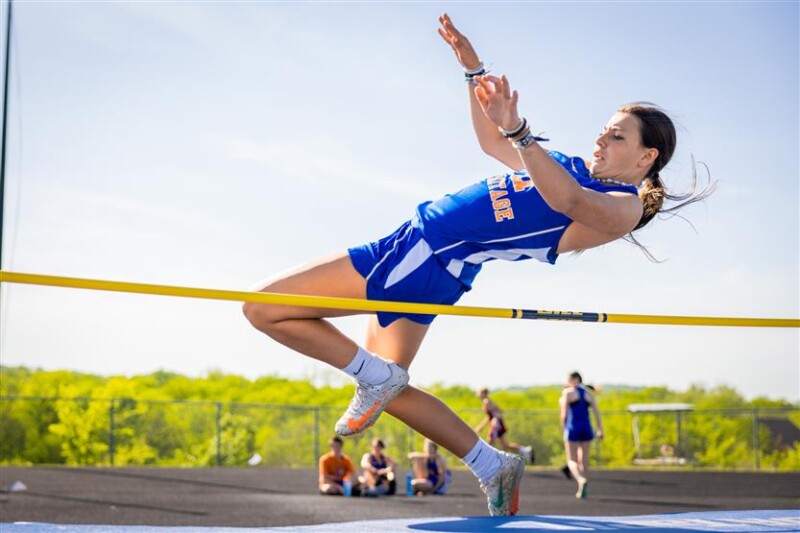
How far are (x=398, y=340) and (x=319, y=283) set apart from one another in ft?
1.30

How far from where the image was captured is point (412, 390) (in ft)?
12.5

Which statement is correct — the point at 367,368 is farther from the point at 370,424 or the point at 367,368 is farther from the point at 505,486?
the point at 505,486

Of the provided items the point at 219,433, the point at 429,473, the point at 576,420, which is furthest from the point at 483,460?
the point at 219,433

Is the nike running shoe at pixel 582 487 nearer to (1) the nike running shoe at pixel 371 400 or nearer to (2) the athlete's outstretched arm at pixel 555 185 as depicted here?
(1) the nike running shoe at pixel 371 400

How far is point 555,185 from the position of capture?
10.3ft

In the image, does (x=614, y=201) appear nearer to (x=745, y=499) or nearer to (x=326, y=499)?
(x=326, y=499)

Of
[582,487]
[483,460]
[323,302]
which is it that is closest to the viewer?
[323,302]

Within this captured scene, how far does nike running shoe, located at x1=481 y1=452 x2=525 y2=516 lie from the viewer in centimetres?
411

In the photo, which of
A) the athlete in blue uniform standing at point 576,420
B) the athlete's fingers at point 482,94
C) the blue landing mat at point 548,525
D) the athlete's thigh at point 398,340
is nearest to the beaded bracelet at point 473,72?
the athlete's fingers at point 482,94

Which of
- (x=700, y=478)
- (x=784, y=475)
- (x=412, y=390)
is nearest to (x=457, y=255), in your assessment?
(x=412, y=390)

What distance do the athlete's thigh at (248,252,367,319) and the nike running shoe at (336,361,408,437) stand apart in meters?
0.28

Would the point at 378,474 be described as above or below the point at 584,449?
below

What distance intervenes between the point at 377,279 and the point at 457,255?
31cm

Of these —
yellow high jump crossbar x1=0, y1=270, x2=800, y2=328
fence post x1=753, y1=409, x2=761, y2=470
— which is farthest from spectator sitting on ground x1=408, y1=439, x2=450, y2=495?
fence post x1=753, y1=409, x2=761, y2=470
